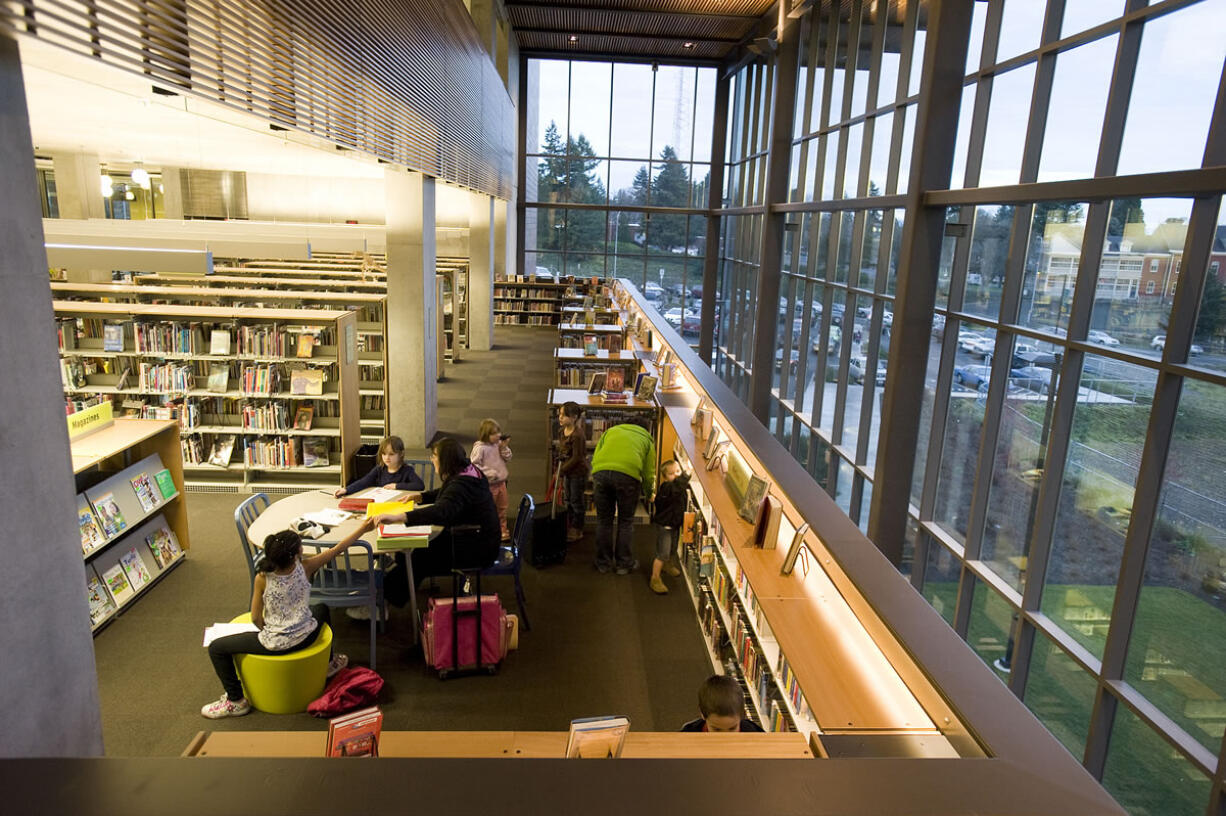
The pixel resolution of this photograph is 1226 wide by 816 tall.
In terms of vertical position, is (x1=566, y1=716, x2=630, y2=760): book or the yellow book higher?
(x1=566, y1=716, x2=630, y2=760): book

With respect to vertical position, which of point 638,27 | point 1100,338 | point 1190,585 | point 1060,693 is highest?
point 638,27

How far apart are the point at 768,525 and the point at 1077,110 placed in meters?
4.08

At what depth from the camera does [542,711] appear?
14.9ft

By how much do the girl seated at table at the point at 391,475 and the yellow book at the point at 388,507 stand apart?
481mm

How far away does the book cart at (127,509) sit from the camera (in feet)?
17.2

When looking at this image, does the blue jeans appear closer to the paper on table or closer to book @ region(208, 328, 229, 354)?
the paper on table

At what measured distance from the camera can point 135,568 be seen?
5.62 meters

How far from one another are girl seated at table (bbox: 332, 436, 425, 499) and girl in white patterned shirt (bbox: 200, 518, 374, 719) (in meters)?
1.34

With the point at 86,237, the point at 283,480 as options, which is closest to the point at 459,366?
the point at 283,480

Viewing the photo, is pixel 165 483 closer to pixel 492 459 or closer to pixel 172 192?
pixel 492 459

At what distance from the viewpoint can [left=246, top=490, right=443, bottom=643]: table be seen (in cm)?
495

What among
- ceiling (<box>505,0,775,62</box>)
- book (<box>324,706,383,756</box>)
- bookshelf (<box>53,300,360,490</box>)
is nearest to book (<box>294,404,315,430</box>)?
bookshelf (<box>53,300,360,490</box>)

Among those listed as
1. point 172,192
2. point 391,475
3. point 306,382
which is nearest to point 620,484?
point 391,475

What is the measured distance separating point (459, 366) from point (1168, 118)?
38.1 feet
